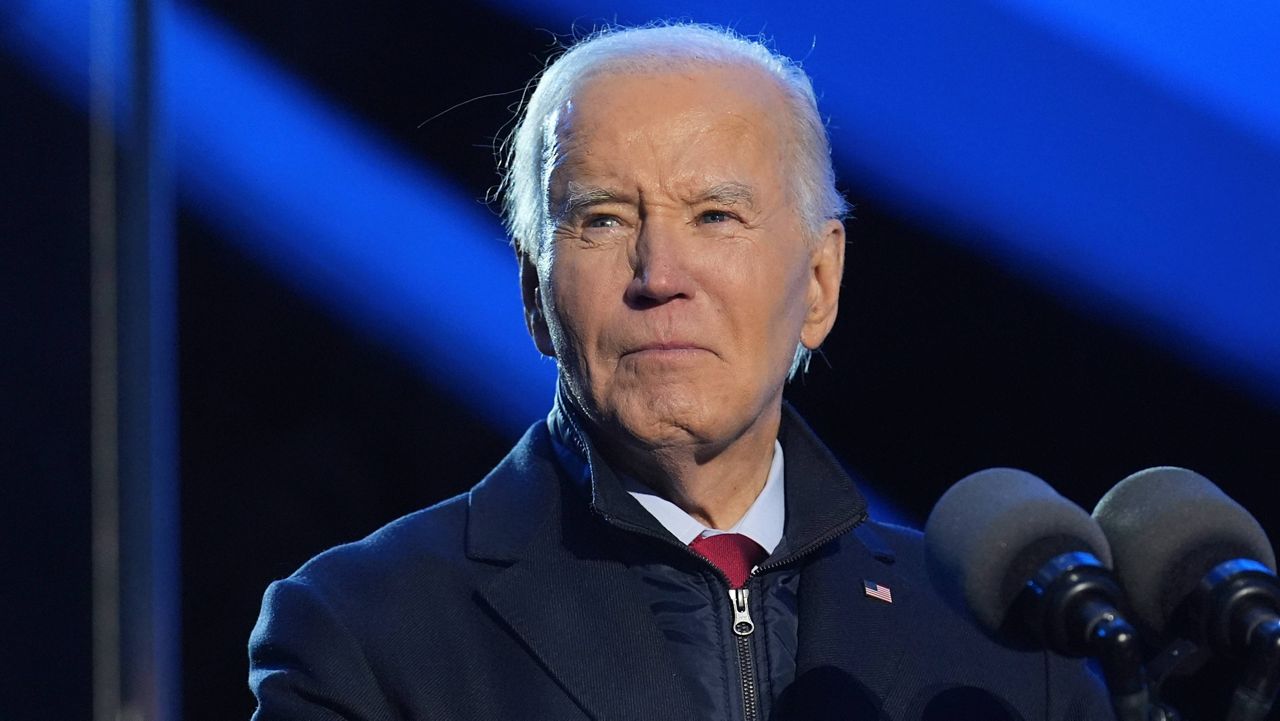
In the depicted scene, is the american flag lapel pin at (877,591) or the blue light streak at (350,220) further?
the blue light streak at (350,220)

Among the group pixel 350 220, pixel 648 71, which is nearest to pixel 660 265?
pixel 648 71

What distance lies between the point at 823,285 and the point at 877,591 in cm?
44

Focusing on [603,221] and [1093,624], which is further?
[603,221]

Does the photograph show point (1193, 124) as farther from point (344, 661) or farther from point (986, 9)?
point (344, 661)

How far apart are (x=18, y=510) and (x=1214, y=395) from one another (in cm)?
244

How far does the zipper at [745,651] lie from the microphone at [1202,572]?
616mm

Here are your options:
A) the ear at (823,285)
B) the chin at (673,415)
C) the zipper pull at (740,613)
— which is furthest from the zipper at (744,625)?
the ear at (823,285)

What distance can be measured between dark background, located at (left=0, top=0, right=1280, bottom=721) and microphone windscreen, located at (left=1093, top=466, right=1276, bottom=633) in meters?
2.02

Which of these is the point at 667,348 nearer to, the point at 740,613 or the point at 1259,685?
the point at 740,613

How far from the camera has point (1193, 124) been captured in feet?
10.1

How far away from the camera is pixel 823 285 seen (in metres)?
2.14

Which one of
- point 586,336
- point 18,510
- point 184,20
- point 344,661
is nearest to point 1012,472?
point 586,336

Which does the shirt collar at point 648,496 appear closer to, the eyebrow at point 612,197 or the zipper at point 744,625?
the zipper at point 744,625

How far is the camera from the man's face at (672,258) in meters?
1.85
